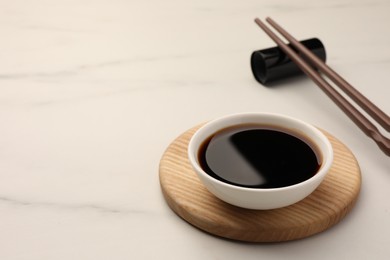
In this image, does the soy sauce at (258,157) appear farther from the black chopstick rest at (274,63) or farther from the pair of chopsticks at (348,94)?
the black chopstick rest at (274,63)

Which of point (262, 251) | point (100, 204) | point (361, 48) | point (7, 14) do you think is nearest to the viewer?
point (262, 251)

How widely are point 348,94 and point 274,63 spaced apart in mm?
260

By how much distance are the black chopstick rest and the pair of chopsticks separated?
2cm

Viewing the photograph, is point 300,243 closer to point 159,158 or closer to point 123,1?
point 159,158

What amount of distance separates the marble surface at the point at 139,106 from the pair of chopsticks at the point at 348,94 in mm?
67

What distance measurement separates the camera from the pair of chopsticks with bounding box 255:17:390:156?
95cm

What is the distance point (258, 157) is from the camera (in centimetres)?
87

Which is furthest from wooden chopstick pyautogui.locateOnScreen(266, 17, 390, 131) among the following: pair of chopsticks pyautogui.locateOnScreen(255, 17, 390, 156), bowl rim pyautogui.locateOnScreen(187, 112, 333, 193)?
bowl rim pyautogui.locateOnScreen(187, 112, 333, 193)

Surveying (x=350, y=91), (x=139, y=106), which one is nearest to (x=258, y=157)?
(x=350, y=91)

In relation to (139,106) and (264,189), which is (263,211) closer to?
(264,189)

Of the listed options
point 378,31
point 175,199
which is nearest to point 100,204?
point 175,199

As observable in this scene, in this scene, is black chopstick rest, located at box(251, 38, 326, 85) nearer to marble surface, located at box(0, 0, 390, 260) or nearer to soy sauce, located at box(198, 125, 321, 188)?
marble surface, located at box(0, 0, 390, 260)

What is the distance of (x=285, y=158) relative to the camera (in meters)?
0.87

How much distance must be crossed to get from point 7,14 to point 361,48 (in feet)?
3.60
